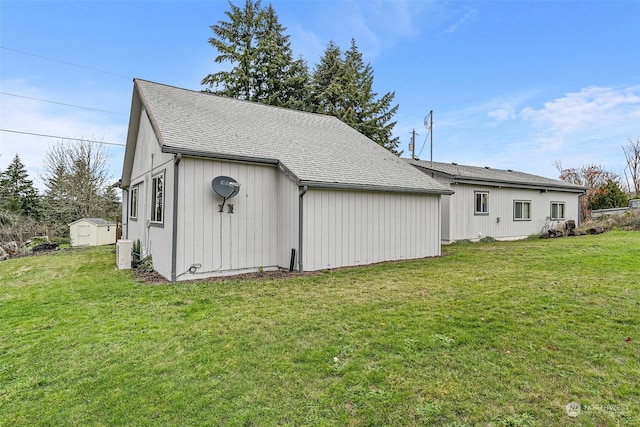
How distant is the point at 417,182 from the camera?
9602 millimetres

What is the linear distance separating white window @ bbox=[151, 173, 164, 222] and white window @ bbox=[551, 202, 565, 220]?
1744 centimetres

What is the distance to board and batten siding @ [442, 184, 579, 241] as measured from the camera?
42.8 feet

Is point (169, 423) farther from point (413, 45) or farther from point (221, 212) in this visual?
point (413, 45)

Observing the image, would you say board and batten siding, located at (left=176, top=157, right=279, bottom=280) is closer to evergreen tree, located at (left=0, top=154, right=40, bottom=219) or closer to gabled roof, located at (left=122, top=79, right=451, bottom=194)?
gabled roof, located at (left=122, top=79, right=451, bottom=194)

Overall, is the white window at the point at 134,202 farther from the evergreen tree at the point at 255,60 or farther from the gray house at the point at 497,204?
the evergreen tree at the point at 255,60

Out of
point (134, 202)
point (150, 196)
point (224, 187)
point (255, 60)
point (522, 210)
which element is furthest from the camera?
point (255, 60)

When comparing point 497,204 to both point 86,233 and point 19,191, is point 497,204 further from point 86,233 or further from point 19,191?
point 19,191

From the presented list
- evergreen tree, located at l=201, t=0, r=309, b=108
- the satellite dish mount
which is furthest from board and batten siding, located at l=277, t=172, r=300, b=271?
evergreen tree, located at l=201, t=0, r=309, b=108

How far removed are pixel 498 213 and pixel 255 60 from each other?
1839cm

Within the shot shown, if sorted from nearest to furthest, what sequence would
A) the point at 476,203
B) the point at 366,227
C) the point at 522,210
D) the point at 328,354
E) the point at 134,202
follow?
1. the point at 328,354
2. the point at 366,227
3. the point at 134,202
4. the point at 476,203
5. the point at 522,210

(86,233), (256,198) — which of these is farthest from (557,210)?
(86,233)

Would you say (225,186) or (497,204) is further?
(497,204)

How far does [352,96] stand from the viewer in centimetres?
2461

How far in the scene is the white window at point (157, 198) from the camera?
297 inches
